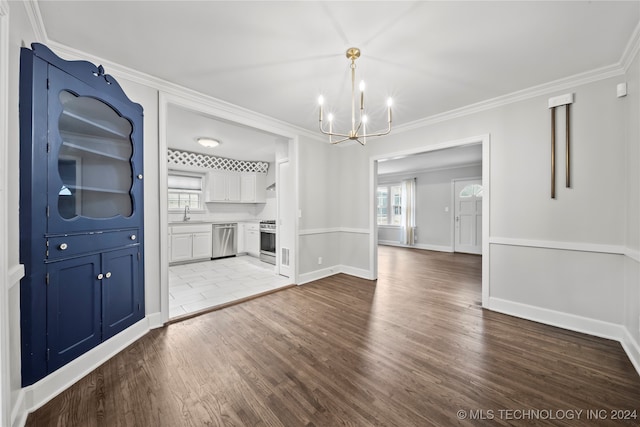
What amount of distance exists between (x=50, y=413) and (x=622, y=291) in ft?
15.0

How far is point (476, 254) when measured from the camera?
6.79 metres

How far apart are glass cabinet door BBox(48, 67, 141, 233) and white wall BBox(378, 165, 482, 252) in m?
7.72

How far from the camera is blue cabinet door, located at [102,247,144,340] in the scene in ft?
6.55

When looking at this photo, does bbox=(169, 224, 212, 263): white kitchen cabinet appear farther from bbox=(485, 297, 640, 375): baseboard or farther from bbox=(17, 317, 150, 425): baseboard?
bbox=(485, 297, 640, 375): baseboard

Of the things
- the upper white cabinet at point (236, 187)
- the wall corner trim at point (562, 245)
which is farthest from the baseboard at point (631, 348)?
the upper white cabinet at point (236, 187)

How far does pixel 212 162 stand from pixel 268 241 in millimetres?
2662

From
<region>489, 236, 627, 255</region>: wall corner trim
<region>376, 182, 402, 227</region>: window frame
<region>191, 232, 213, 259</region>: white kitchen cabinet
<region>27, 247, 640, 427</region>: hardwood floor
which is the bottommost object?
<region>27, 247, 640, 427</region>: hardwood floor

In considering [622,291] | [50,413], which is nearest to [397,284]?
[622,291]

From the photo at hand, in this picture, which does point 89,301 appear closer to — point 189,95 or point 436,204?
point 189,95

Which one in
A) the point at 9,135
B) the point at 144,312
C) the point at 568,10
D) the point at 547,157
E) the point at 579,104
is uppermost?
the point at 568,10

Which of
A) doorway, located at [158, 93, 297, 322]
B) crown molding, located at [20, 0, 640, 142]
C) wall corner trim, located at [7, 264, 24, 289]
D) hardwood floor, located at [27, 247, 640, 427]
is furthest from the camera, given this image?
doorway, located at [158, 93, 297, 322]

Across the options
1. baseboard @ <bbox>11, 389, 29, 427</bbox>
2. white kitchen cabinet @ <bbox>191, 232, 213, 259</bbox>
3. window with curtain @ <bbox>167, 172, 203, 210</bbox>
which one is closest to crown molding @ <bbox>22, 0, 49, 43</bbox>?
baseboard @ <bbox>11, 389, 29, 427</bbox>

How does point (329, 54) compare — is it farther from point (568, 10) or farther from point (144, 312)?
point (144, 312)

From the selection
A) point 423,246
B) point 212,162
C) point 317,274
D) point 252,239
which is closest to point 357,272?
point 317,274
